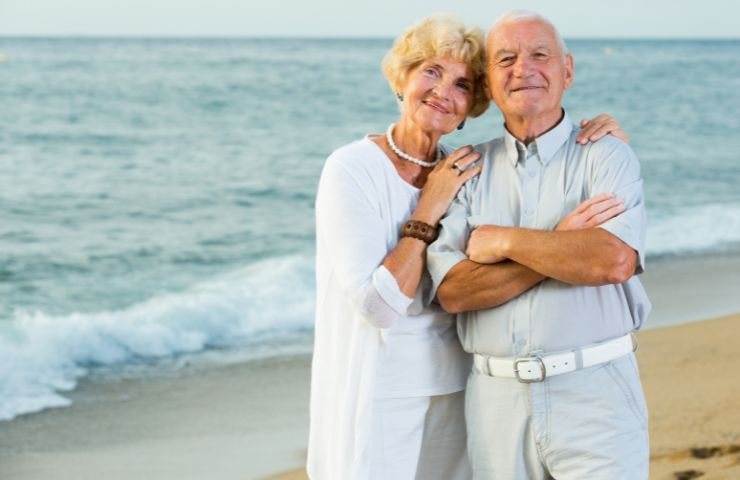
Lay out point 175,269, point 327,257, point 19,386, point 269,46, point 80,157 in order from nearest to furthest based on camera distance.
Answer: point 327,257, point 19,386, point 175,269, point 80,157, point 269,46

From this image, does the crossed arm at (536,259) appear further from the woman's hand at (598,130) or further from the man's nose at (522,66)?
the man's nose at (522,66)

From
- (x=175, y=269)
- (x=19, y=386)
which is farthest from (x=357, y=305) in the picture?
(x=175, y=269)

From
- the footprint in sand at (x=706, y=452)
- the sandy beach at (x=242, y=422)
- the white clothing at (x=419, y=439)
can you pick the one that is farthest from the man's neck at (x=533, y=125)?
the footprint in sand at (x=706, y=452)

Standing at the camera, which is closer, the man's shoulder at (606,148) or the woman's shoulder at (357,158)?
the man's shoulder at (606,148)

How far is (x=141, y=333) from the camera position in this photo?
7.85m

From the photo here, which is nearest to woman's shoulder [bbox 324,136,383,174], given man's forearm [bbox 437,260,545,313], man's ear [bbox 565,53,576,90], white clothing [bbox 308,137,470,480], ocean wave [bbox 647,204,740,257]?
white clothing [bbox 308,137,470,480]

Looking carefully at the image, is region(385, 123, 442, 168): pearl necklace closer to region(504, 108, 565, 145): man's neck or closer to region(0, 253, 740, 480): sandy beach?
region(504, 108, 565, 145): man's neck

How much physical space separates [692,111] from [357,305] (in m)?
24.3

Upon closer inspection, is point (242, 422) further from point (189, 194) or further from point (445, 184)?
point (189, 194)

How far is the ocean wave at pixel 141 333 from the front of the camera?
6.79m

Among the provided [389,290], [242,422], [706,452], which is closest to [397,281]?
[389,290]

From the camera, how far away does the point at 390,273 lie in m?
2.67

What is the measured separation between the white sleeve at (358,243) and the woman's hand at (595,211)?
437mm

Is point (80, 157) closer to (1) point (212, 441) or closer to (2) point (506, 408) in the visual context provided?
(1) point (212, 441)
